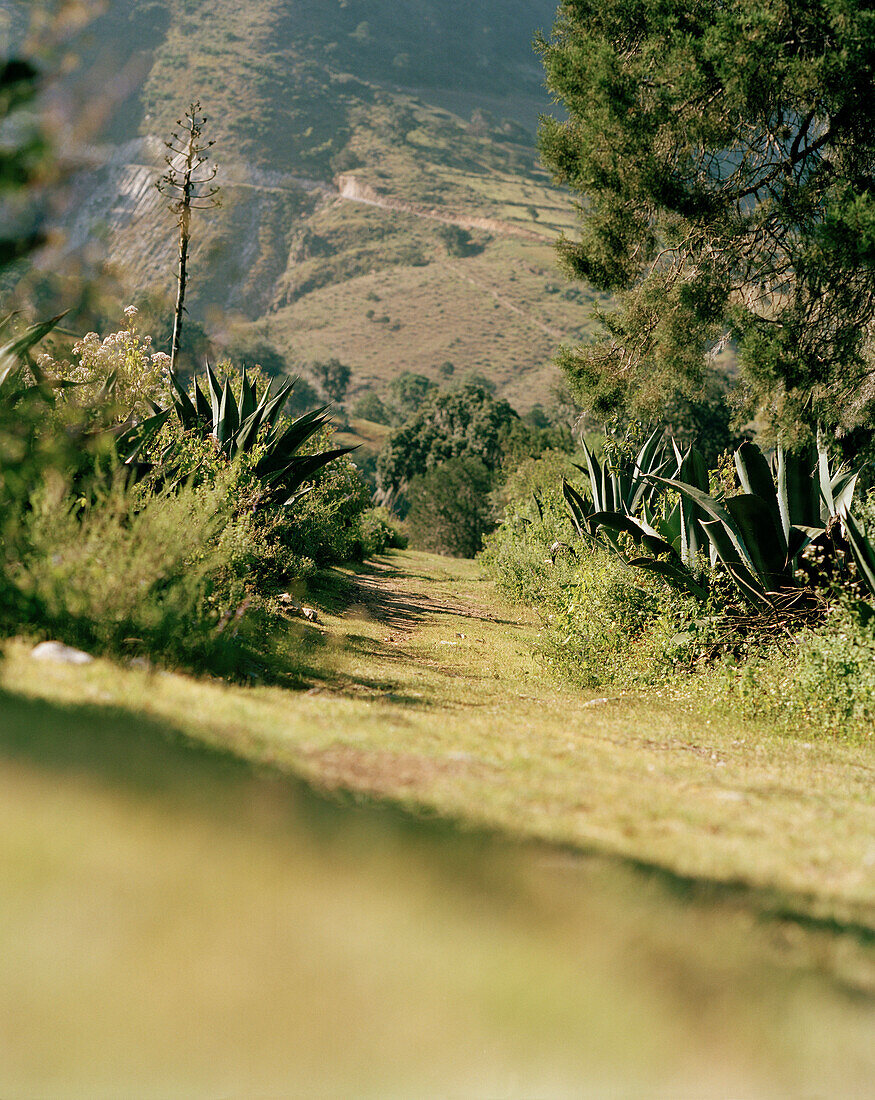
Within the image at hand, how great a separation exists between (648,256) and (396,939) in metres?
13.0

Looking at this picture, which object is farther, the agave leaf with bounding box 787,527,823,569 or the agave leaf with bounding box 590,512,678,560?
the agave leaf with bounding box 590,512,678,560

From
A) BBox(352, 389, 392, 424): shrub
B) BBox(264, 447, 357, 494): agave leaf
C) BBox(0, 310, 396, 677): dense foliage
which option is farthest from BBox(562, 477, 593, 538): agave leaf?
BBox(352, 389, 392, 424): shrub

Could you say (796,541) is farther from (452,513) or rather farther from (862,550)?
(452,513)

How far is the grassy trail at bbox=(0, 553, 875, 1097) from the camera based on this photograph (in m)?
1.64

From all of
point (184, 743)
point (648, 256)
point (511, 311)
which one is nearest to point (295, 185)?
point (511, 311)

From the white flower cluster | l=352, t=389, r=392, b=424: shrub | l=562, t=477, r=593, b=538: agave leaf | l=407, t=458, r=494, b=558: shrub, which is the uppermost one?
the white flower cluster

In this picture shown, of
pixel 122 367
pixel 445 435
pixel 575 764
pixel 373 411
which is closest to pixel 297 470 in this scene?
pixel 122 367

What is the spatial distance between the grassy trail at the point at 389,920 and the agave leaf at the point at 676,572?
12.6 feet

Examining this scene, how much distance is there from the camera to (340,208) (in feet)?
472

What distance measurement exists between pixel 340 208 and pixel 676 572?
14946cm

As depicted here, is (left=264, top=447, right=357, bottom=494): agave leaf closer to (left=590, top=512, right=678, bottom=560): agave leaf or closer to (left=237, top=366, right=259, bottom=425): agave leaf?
(left=237, top=366, right=259, bottom=425): agave leaf

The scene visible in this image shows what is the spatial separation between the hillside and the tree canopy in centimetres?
7140

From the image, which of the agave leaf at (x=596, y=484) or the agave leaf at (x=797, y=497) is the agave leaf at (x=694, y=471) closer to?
the agave leaf at (x=797, y=497)

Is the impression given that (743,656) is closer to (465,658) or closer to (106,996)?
(465,658)
